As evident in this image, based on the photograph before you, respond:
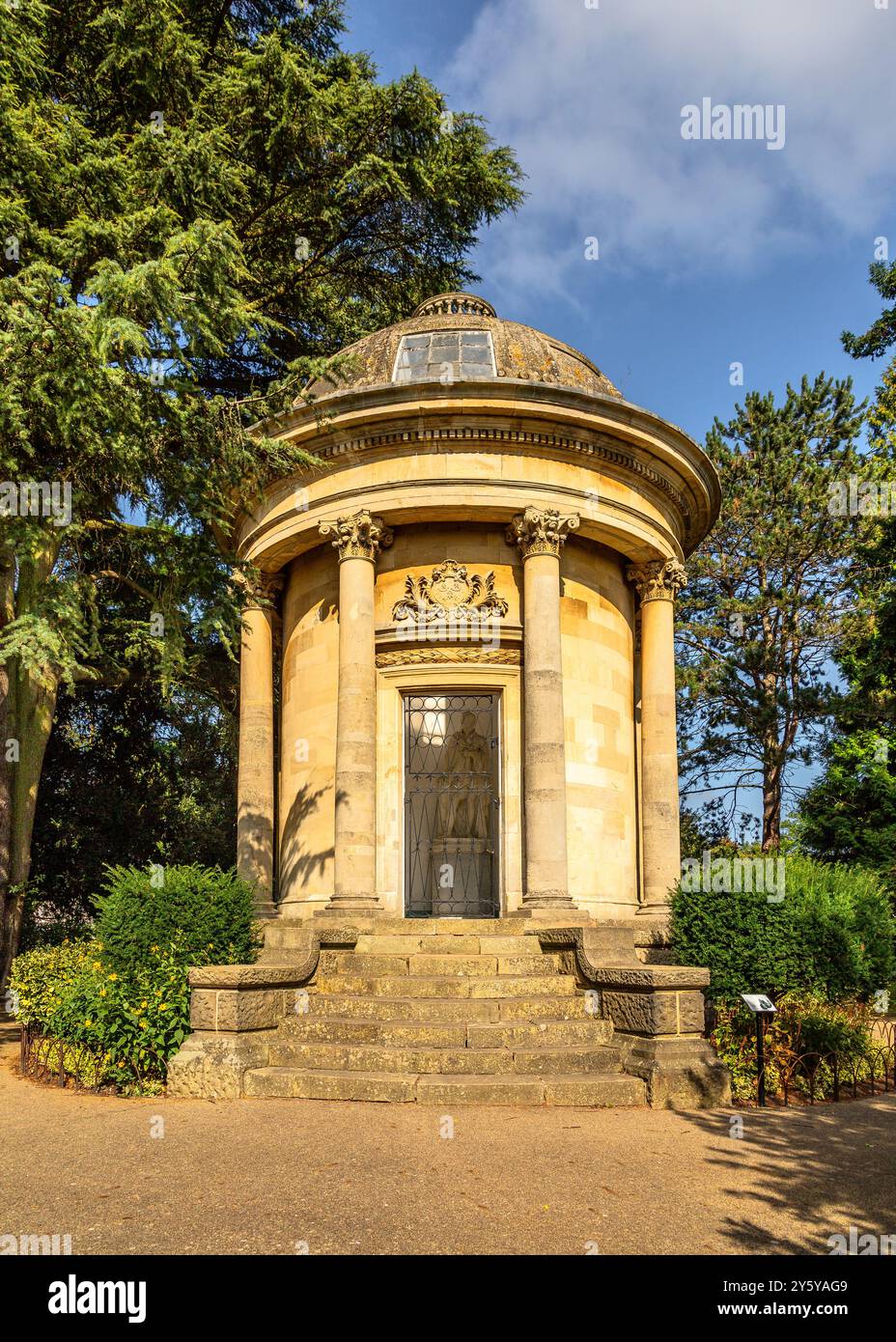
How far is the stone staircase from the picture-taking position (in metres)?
8.84

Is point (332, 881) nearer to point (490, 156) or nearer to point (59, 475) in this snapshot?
point (59, 475)

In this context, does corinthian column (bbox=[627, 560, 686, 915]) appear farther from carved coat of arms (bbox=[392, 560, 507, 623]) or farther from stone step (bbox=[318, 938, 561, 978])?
stone step (bbox=[318, 938, 561, 978])

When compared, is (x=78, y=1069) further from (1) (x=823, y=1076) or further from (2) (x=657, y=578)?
(2) (x=657, y=578)

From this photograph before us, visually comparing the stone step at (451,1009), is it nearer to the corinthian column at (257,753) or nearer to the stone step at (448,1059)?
the stone step at (448,1059)

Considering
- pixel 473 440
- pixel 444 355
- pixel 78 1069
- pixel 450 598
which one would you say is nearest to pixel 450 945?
pixel 78 1069

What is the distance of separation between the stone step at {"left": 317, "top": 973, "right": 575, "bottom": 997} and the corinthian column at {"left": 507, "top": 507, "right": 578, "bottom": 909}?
192 centimetres

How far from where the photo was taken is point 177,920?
11.1m

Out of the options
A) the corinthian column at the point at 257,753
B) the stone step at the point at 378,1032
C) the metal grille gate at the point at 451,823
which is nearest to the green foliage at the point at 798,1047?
the stone step at the point at 378,1032

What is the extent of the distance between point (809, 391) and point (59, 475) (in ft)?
69.5

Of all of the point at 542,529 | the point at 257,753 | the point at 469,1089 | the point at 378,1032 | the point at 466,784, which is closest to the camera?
the point at 469,1089

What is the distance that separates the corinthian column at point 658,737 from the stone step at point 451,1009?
4892 mm

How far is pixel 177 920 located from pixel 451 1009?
3.32 metres

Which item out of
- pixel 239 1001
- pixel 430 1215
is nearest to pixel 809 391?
pixel 239 1001

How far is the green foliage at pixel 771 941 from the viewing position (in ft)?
36.2
